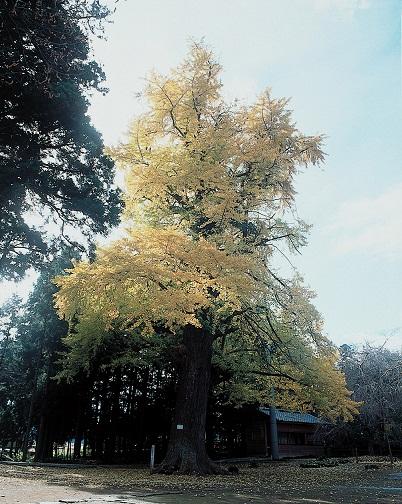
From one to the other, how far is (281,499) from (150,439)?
58.8 ft

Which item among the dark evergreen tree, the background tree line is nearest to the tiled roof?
the background tree line

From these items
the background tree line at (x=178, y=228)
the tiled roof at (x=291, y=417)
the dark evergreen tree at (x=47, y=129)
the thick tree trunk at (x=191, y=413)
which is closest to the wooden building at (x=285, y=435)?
the tiled roof at (x=291, y=417)

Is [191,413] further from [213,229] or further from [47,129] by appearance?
[47,129]

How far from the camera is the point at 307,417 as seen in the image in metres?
33.8

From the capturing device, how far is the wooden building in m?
28.9

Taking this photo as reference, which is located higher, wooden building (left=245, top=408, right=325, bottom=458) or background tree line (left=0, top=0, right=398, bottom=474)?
background tree line (left=0, top=0, right=398, bottom=474)

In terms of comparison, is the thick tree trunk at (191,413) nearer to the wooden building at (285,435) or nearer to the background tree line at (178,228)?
the background tree line at (178,228)

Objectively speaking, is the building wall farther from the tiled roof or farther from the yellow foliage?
the yellow foliage

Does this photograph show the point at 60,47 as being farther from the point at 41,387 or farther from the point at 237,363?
the point at 41,387

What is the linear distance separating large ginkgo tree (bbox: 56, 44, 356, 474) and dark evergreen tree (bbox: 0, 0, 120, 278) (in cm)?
143

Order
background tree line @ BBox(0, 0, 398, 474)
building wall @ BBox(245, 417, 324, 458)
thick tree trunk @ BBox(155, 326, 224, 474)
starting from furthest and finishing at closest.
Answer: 1. building wall @ BBox(245, 417, 324, 458)
2. thick tree trunk @ BBox(155, 326, 224, 474)
3. background tree line @ BBox(0, 0, 398, 474)

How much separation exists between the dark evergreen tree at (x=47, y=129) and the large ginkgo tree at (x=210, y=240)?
1427mm

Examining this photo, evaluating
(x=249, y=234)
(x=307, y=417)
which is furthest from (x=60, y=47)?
(x=307, y=417)

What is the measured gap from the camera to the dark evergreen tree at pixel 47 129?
18.9 feet
